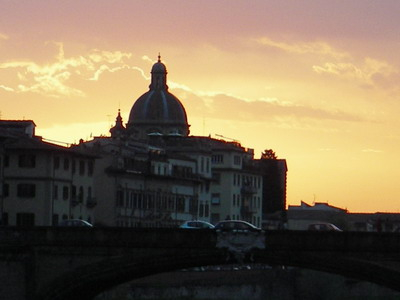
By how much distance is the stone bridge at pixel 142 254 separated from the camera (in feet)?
326

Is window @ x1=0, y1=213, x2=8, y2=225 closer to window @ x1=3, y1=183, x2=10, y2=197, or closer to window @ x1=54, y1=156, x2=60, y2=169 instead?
window @ x1=3, y1=183, x2=10, y2=197

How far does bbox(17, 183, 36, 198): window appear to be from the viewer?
15288 centimetres

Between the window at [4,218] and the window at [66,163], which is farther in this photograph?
the window at [66,163]

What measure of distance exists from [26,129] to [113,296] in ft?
101

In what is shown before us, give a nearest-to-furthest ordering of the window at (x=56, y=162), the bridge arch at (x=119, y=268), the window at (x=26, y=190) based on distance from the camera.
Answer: the bridge arch at (x=119, y=268) → the window at (x=26, y=190) → the window at (x=56, y=162)

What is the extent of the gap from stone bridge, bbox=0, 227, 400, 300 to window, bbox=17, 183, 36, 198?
4855 centimetres

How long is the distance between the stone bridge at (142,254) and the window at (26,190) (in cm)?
4855

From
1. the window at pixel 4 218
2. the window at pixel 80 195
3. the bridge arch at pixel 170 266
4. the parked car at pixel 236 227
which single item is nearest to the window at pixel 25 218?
the window at pixel 4 218

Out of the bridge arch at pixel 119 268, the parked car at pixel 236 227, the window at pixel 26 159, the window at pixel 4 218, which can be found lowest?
the bridge arch at pixel 119 268

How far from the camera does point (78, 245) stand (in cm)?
10219

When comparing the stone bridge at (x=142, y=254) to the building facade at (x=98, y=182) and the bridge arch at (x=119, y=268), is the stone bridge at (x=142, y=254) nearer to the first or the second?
the bridge arch at (x=119, y=268)

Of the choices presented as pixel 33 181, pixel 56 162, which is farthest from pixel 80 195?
pixel 33 181

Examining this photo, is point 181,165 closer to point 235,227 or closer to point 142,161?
point 142,161

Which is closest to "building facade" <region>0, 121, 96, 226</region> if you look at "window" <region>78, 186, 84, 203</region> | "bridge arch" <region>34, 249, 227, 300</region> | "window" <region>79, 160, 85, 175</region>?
"window" <region>78, 186, 84, 203</region>
